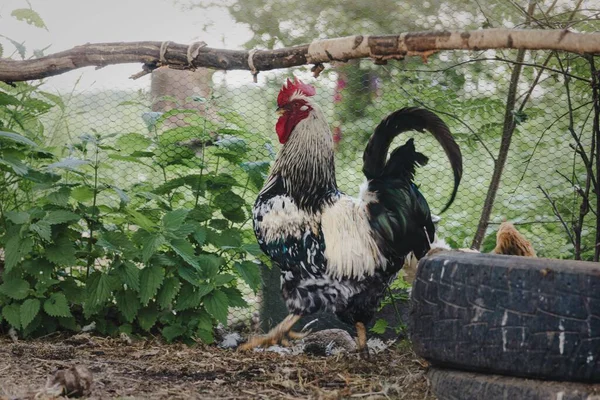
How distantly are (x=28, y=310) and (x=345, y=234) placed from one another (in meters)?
1.85

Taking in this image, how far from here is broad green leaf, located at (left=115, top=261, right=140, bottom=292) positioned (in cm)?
409

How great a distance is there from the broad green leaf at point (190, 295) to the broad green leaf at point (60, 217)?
0.74m

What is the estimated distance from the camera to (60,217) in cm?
405

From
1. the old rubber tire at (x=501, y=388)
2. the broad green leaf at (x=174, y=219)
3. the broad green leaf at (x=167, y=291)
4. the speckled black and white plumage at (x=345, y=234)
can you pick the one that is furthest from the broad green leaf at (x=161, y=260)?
the old rubber tire at (x=501, y=388)

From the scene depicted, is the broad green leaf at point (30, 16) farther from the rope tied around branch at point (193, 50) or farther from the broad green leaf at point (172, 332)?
the broad green leaf at point (172, 332)

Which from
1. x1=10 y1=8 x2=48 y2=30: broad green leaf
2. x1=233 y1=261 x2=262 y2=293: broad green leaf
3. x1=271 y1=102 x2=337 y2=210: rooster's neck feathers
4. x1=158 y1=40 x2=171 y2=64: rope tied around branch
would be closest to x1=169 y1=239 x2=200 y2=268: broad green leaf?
x1=233 y1=261 x2=262 y2=293: broad green leaf

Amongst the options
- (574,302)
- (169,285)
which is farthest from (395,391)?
(169,285)

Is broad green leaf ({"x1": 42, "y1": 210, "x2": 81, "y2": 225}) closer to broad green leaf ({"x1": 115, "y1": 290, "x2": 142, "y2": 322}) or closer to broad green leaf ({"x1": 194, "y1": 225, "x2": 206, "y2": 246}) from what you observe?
broad green leaf ({"x1": 115, "y1": 290, "x2": 142, "y2": 322})

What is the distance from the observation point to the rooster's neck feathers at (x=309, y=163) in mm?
3730

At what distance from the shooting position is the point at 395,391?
3.02m

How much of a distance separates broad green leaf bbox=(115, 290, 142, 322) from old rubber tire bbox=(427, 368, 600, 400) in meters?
2.18

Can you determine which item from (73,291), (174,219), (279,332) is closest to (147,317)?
(73,291)

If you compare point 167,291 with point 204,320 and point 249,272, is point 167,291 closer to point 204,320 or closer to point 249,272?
point 204,320

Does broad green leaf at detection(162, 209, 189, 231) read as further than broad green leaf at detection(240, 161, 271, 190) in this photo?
No
